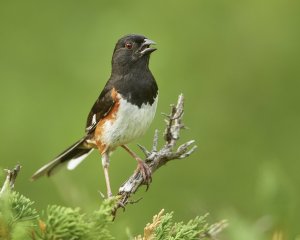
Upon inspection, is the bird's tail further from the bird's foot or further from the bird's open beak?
the bird's foot

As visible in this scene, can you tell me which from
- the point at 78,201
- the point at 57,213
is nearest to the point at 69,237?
the point at 57,213

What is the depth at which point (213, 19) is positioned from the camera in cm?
730

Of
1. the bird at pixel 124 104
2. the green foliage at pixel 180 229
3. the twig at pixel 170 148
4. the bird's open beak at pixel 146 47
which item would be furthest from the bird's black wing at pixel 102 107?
the green foliage at pixel 180 229

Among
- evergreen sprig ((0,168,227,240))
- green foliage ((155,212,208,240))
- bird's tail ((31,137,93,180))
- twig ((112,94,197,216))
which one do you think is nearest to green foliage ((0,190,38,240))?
evergreen sprig ((0,168,227,240))

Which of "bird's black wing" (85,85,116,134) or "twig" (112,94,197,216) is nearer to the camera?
"twig" (112,94,197,216)

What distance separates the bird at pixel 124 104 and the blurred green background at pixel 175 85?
863mm

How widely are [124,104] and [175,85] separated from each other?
7.26 ft

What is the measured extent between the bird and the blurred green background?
2.83 feet

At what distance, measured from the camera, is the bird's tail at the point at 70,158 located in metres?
4.53

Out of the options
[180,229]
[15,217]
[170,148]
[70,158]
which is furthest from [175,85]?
[15,217]

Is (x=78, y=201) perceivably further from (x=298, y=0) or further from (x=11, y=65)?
(x=298, y=0)

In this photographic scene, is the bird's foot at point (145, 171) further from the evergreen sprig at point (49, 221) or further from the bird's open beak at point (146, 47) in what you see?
the evergreen sprig at point (49, 221)

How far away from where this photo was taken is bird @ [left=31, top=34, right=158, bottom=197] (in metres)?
4.05

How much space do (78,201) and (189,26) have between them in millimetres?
5959
